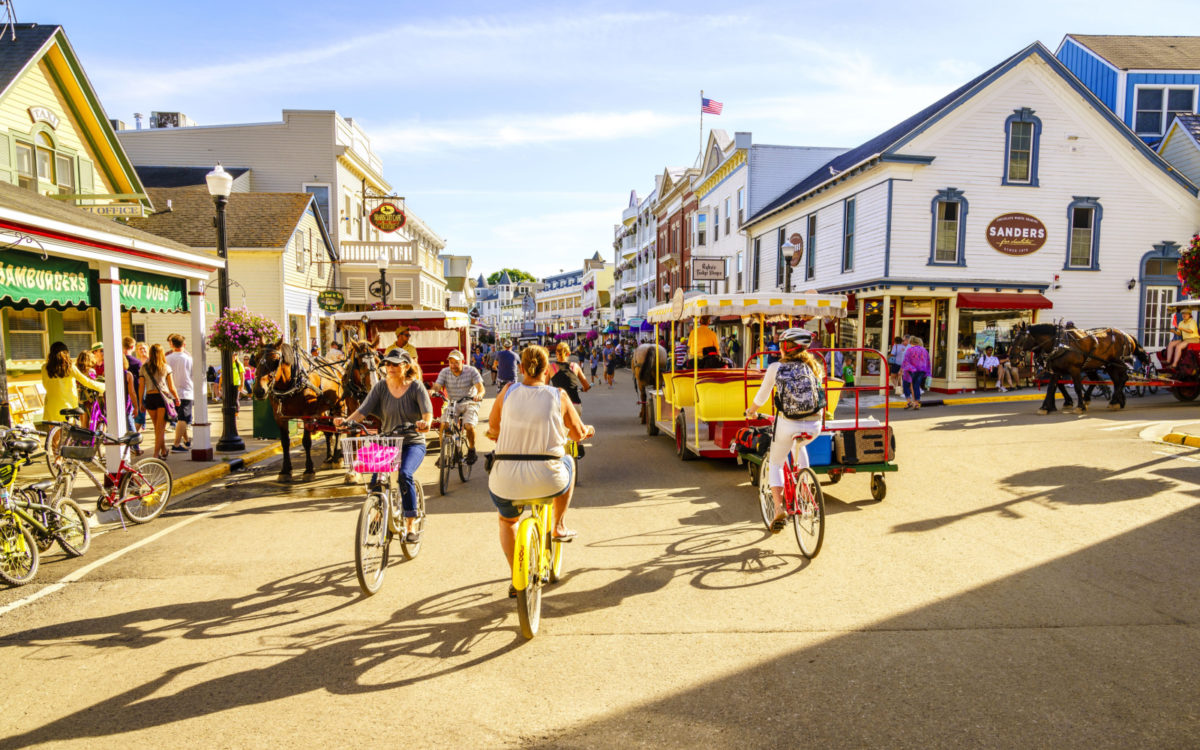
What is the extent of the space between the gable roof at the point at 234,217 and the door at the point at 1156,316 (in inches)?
1126

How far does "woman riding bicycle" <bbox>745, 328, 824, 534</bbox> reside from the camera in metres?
6.63

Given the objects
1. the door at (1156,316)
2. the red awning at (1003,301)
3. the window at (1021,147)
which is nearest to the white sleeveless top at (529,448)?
the red awning at (1003,301)

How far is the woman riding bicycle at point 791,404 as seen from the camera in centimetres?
663

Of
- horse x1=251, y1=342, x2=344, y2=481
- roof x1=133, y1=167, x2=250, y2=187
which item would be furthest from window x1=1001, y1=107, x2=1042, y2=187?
roof x1=133, y1=167, x2=250, y2=187

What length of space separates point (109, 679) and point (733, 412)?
771 centimetres

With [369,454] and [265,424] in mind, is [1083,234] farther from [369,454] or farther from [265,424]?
[369,454]

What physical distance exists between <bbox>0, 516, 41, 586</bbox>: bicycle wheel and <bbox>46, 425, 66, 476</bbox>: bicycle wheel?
1716 millimetres

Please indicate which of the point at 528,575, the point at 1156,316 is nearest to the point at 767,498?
the point at 528,575

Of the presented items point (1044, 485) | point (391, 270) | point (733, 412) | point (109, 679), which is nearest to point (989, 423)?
point (1044, 485)

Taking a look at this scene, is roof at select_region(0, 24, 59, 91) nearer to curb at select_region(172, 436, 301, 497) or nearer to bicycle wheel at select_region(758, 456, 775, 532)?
curb at select_region(172, 436, 301, 497)

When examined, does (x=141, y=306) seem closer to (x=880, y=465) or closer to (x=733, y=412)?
(x=733, y=412)

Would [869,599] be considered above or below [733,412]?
below

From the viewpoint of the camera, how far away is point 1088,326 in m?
23.0

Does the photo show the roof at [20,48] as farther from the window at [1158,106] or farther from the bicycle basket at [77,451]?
the window at [1158,106]
